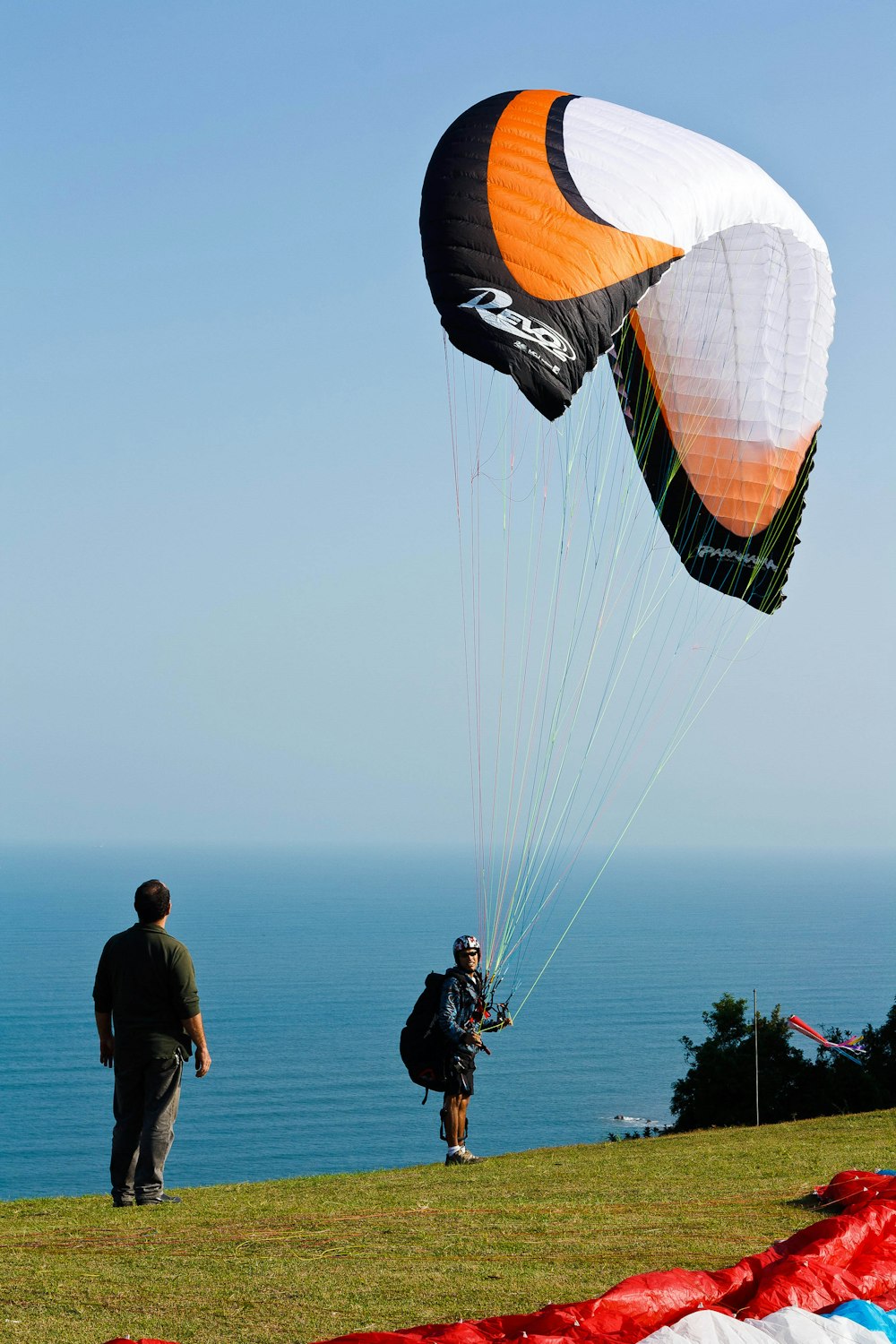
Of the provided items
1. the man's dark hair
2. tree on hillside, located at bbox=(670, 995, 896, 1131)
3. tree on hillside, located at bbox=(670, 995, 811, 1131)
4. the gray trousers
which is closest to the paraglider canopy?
the man's dark hair

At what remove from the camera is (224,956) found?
143 meters

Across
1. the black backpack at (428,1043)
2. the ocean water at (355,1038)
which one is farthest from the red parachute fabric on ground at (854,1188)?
the ocean water at (355,1038)

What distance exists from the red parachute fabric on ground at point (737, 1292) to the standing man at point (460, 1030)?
3.78 m

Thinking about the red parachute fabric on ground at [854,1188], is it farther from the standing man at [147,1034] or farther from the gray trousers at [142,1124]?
the gray trousers at [142,1124]

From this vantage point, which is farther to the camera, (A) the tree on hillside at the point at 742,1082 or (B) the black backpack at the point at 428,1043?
(A) the tree on hillside at the point at 742,1082

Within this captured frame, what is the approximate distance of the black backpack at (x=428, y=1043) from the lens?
8.33m

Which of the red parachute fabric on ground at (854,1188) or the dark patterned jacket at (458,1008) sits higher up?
the dark patterned jacket at (458,1008)

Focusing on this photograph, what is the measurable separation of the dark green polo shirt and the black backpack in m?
2.52

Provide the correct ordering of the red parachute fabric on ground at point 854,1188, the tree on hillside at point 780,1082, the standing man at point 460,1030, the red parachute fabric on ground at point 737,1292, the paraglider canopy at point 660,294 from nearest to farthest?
the red parachute fabric on ground at point 737,1292 → the red parachute fabric on ground at point 854,1188 → the paraglider canopy at point 660,294 → the standing man at point 460,1030 → the tree on hillside at point 780,1082

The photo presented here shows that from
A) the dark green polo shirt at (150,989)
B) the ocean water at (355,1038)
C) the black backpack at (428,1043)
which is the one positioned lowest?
the ocean water at (355,1038)

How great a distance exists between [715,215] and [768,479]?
2.19 m

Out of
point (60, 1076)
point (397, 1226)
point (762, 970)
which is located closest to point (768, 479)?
point (397, 1226)

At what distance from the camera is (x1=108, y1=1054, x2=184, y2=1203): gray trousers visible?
610cm

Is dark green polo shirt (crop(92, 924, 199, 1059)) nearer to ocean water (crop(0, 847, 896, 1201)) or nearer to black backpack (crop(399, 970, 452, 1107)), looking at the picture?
black backpack (crop(399, 970, 452, 1107))
